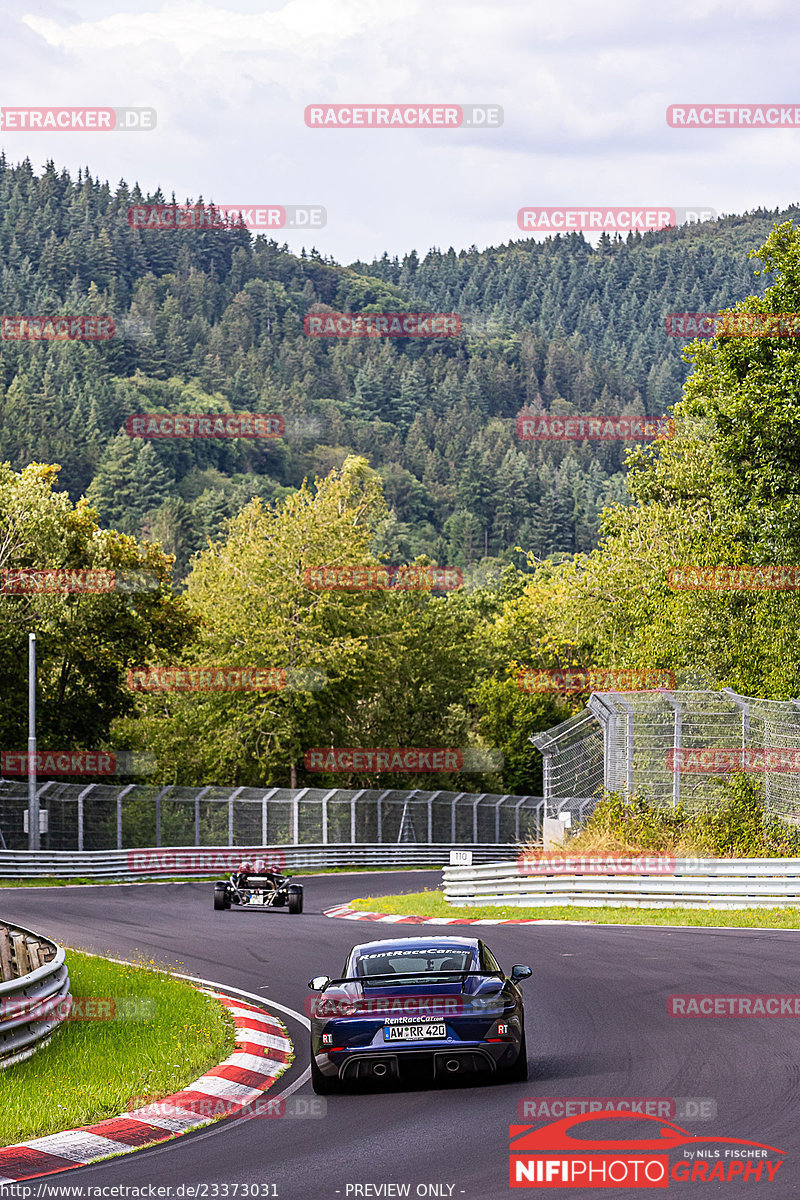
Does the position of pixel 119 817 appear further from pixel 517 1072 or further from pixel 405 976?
pixel 517 1072

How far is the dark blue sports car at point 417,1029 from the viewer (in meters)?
9.80

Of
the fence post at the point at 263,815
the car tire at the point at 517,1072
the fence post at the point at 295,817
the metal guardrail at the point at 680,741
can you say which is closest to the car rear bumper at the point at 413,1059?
the car tire at the point at 517,1072

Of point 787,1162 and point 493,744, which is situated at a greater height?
point 787,1162

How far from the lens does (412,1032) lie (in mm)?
9844

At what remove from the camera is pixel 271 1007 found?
14.5 meters

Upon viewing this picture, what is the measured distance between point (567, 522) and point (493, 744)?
124022mm

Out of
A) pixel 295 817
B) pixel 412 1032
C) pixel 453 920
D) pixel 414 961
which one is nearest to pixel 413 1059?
pixel 412 1032

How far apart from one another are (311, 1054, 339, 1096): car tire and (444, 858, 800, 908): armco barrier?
14365 millimetres

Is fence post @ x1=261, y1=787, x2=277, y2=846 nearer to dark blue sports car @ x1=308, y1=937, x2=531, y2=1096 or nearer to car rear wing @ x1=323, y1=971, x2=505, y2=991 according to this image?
car rear wing @ x1=323, y1=971, x2=505, y2=991

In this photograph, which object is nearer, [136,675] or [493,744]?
[136,675]

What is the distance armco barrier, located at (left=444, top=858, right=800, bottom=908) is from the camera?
23172 millimetres

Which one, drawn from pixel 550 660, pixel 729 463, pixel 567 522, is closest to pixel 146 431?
pixel 567 522

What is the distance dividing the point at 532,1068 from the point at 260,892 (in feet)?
56.6

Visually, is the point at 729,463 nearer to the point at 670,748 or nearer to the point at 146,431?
the point at 670,748
